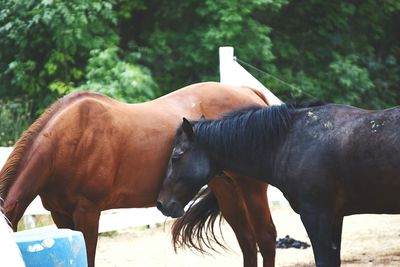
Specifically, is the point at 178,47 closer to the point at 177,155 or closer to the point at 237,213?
the point at 237,213

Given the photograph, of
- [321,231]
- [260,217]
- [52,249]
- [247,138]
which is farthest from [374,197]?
[52,249]

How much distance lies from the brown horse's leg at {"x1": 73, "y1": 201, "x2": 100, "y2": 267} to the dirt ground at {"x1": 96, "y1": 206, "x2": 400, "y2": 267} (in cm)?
174

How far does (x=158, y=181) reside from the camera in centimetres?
641

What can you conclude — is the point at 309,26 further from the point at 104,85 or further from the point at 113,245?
the point at 113,245

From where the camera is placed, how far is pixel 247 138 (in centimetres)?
584

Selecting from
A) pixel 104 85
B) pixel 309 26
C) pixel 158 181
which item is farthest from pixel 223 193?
pixel 309 26

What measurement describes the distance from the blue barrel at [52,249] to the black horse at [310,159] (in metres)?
1.70

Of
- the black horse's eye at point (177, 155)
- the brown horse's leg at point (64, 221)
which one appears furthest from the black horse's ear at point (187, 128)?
the brown horse's leg at point (64, 221)

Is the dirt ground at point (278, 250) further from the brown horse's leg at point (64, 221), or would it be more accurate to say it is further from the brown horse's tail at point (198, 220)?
the brown horse's leg at point (64, 221)

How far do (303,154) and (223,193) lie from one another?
4.83 ft

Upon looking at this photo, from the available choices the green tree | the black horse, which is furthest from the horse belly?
the green tree

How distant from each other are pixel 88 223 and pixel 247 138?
1.25 metres

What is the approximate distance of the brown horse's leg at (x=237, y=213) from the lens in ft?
22.4

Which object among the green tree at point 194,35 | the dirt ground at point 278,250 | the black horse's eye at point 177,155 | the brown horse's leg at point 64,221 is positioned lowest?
the dirt ground at point 278,250
